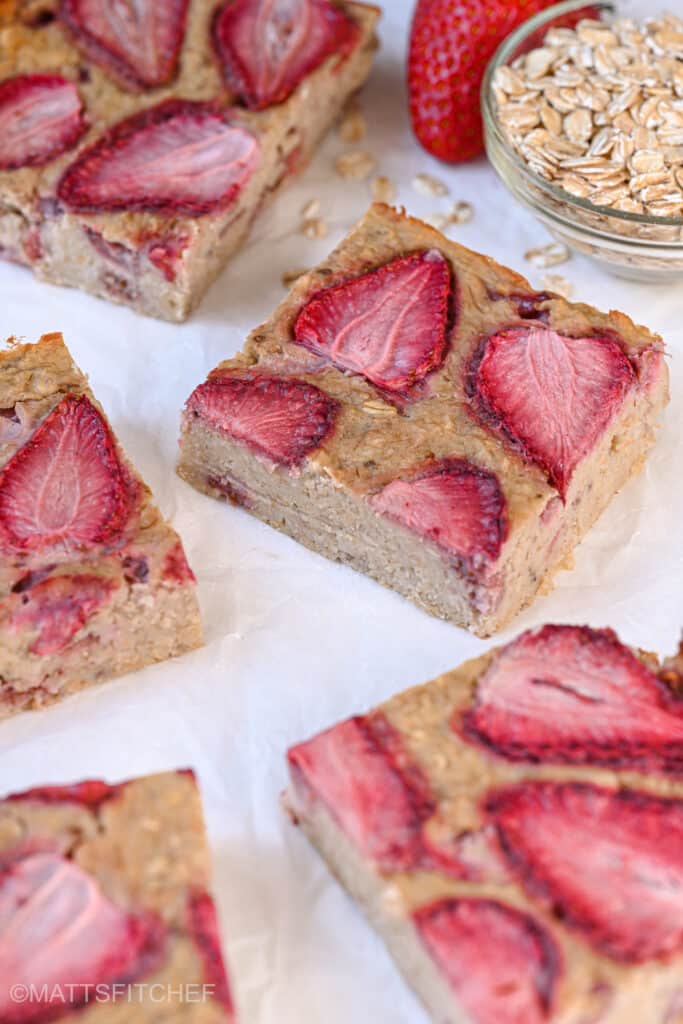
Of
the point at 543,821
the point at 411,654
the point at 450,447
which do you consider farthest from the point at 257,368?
the point at 543,821

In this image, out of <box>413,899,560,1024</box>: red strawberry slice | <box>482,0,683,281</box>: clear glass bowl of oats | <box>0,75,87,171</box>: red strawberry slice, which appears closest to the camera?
<box>413,899,560,1024</box>: red strawberry slice

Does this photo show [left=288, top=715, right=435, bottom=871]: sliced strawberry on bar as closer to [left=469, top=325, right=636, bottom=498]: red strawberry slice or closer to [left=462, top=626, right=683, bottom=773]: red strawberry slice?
[left=462, top=626, right=683, bottom=773]: red strawberry slice

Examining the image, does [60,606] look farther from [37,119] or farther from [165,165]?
[37,119]

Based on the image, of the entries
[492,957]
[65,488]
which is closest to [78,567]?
[65,488]

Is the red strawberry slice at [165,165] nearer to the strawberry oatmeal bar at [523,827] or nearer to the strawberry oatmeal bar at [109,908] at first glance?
the strawberry oatmeal bar at [523,827]

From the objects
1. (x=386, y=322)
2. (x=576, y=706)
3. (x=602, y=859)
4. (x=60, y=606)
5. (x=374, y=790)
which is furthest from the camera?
(x=386, y=322)

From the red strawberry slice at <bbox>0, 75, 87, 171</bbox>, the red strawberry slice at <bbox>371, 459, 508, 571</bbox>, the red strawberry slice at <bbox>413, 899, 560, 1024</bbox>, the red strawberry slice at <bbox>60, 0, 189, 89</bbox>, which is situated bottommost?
the red strawberry slice at <bbox>413, 899, 560, 1024</bbox>

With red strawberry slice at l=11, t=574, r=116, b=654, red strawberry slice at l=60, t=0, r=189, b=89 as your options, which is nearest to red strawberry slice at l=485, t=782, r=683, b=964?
red strawberry slice at l=11, t=574, r=116, b=654
